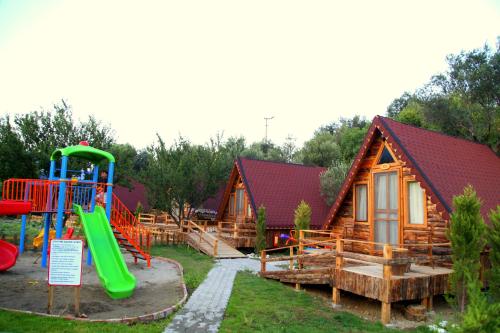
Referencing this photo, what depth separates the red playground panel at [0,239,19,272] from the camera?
1169 cm

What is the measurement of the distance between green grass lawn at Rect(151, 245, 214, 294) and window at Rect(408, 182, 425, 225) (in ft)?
23.6

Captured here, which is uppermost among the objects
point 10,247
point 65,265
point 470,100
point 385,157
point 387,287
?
point 470,100

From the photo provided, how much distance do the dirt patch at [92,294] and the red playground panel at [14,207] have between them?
6.28 feet

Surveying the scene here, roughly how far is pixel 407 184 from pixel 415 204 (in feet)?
2.37

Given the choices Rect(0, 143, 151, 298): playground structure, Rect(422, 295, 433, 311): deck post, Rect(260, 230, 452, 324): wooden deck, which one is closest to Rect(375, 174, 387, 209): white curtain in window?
Rect(260, 230, 452, 324): wooden deck

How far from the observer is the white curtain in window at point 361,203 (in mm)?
14656

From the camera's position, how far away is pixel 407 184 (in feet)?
42.3

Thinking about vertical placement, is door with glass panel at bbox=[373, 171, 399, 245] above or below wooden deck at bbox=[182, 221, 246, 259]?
→ above

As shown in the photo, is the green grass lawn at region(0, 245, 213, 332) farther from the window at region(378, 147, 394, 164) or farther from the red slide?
the window at region(378, 147, 394, 164)

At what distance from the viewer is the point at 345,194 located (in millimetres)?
15203

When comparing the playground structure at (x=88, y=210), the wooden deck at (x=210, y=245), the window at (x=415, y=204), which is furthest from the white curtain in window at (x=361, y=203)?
the playground structure at (x=88, y=210)

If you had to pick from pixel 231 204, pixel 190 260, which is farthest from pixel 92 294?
pixel 231 204

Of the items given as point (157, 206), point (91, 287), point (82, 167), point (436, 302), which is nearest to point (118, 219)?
point (91, 287)

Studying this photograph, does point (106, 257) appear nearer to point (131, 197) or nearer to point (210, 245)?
point (210, 245)
